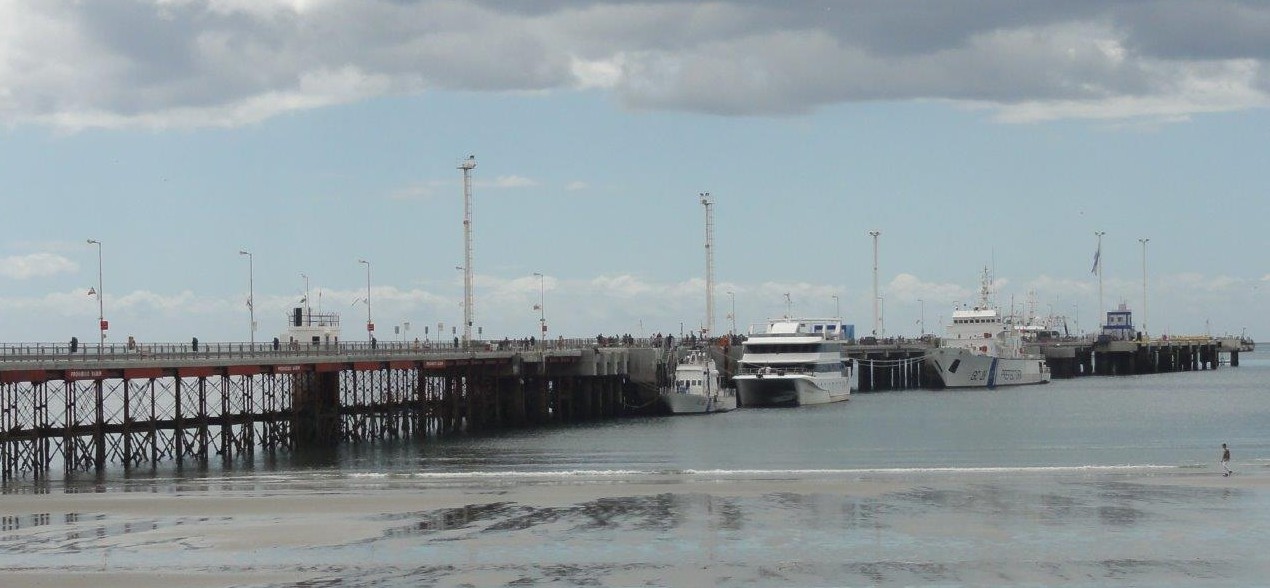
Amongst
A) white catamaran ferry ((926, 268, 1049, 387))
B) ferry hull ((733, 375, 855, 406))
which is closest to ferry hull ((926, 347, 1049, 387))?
white catamaran ferry ((926, 268, 1049, 387))

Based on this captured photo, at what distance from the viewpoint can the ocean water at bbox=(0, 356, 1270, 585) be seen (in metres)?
37.2

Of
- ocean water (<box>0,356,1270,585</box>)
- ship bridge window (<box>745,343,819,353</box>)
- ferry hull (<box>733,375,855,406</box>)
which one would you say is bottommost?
ocean water (<box>0,356,1270,585</box>)

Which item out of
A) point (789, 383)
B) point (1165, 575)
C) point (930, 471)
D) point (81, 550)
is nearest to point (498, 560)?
point (81, 550)

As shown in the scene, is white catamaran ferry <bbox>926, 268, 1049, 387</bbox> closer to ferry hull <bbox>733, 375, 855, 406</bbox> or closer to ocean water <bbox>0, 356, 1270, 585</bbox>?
ferry hull <bbox>733, 375, 855, 406</bbox>

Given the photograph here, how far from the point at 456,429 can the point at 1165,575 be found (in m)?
60.0

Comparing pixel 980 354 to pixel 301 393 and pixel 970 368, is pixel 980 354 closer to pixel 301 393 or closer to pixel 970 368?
pixel 970 368

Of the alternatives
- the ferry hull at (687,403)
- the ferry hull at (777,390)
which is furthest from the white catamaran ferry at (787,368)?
the ferry hull at (687,403)

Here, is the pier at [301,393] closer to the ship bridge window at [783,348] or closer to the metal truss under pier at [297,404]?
the metal truss under pier at [297,404]

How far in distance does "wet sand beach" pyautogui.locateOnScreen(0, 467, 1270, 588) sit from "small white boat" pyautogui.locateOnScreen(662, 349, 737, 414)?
48199 mm

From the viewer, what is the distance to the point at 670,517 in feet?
150

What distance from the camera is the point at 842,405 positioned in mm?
122062

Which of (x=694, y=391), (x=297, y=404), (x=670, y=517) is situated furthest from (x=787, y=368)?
(x=670, y=517)

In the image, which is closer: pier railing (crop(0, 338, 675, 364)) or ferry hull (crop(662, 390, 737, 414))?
pier railing (crop(0, 338, 675, 364))

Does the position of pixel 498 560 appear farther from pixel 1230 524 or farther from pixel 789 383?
pixel 789 383
